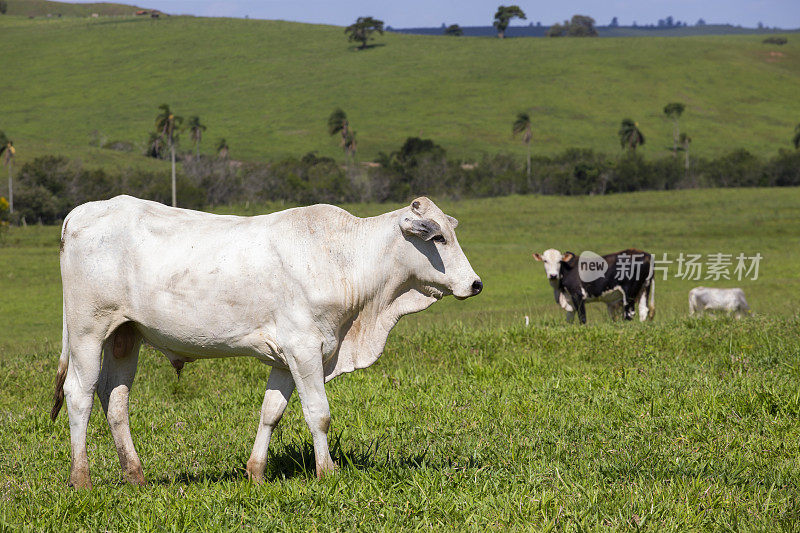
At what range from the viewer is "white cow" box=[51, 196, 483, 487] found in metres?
5.63

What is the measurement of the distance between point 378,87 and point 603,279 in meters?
124

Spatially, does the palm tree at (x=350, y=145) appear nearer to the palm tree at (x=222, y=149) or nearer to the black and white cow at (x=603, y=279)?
the palm tree at (x=222, y=149)

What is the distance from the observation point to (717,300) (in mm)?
21359

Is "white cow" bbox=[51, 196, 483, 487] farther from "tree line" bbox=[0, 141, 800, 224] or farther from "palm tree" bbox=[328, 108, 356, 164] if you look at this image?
"palm tree" bbox=[328, 108, 356, 164]

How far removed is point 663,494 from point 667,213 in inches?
2355

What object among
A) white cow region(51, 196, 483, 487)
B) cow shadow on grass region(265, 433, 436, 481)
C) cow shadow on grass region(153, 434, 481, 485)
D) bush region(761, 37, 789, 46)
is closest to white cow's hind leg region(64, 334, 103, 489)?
white cow region(51, 196, 483, 487)

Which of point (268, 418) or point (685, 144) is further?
point (685, 144)

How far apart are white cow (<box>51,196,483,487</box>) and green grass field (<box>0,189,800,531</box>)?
592 mm

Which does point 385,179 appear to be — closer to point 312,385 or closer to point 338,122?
point 338,122

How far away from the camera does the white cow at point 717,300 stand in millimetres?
21188

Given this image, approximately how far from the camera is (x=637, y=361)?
32.3ft

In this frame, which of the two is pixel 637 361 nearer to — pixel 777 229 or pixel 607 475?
pixel 607 475

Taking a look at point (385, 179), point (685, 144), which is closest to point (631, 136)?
point (685, 144)

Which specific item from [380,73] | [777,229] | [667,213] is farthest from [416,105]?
[777,229]
